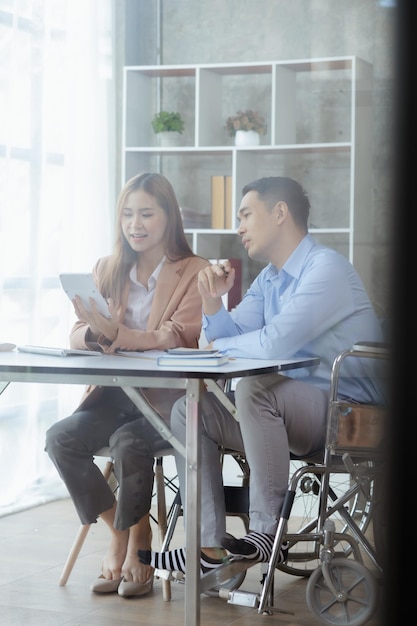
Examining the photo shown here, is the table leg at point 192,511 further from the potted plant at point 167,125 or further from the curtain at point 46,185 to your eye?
the potted plant at point 167,125

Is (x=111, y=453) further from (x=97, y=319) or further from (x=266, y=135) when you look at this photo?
(x=266, y=135)

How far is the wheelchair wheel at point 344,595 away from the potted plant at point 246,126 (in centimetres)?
77

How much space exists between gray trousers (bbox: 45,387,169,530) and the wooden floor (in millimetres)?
48

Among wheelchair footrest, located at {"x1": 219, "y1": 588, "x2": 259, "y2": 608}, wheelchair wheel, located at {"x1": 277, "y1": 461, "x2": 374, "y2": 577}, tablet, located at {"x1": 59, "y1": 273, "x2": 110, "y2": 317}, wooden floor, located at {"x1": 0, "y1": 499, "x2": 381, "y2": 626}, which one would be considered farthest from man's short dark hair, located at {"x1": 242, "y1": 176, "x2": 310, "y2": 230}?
wheelchair footrest, located at {"x1": 219, "y1": 588, "x2": 259, "y2": 608}

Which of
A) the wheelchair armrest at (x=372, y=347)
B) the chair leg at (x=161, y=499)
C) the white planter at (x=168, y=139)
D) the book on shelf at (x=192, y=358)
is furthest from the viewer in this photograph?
the chair leg at (x=161, y=499)

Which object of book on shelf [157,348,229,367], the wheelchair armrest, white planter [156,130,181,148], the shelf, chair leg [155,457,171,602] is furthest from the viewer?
chair leg [155,457,171,602]

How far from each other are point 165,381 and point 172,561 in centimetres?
41

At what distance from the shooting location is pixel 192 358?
73.8 inches

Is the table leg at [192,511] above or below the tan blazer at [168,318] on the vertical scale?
below

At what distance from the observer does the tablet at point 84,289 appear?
6.23ft

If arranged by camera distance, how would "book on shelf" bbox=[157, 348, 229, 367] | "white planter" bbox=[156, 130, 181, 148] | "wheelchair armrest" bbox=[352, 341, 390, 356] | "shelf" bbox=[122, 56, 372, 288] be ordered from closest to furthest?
"wheelchair armrest" bbox=[352, 341, 390, 356]
"shelf" bbox=[122, 56, 372, 288]
"white planter" bbox=[156, 130, 181, 148]
"book on shelf" bbox=[157, 348, 229, 367]

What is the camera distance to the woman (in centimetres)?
186

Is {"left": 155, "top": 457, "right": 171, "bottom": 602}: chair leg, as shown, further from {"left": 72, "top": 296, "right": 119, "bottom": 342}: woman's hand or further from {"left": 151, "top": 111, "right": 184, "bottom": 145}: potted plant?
{"left": 151, "top": 111, "right": 184, "bottom": 145}: potted plant

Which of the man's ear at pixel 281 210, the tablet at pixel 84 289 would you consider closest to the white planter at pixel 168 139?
the man's ear at pixel 281 210
